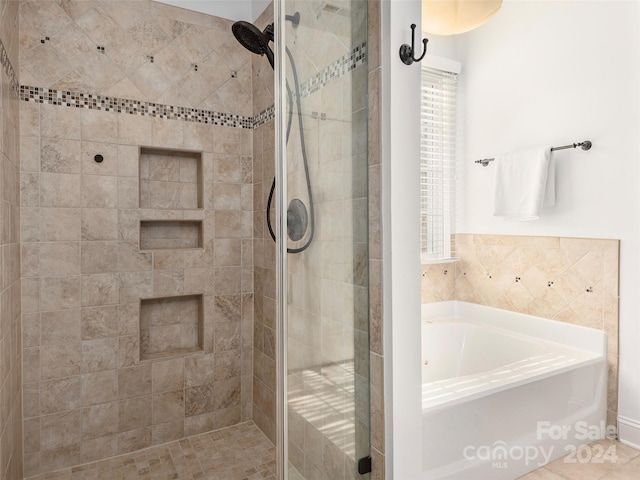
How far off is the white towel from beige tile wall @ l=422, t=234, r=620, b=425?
0.74 ft

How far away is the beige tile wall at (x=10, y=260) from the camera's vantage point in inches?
59.6

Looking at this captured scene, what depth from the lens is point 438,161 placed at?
3.01 meters

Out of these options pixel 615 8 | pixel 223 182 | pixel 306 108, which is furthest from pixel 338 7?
pixel 615 8

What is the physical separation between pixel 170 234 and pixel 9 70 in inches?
42.4

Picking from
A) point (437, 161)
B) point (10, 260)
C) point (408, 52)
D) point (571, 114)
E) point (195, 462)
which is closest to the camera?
point (408, 52)

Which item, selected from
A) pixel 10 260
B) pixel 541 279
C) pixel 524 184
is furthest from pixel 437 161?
pixel 10 260

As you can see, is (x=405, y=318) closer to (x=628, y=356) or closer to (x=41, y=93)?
(x=628, y=356)

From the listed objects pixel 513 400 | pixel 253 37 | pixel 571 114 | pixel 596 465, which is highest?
pixel 253 37

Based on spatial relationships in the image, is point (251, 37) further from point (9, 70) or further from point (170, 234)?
point (170, 234)

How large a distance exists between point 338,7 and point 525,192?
1.76m

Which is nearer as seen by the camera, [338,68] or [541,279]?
[338,68]

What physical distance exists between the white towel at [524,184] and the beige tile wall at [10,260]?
255 centimetres

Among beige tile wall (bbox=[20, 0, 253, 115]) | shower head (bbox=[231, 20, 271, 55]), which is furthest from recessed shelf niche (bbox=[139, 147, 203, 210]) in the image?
shower head (bbox=[231, 20, 271, 55])

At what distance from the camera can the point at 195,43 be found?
238 cm
